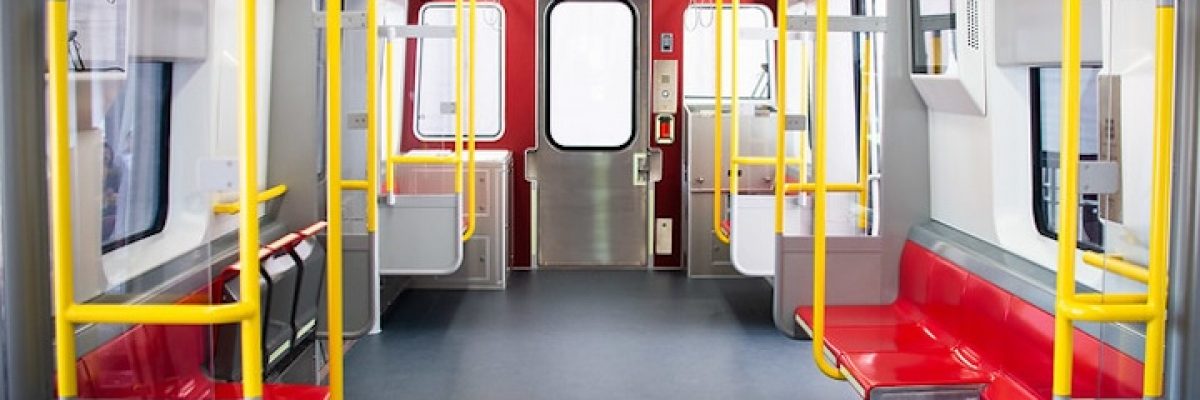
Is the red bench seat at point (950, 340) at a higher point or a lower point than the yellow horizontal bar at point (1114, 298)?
lower

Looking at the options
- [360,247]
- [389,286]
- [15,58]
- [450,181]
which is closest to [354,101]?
[360,247]

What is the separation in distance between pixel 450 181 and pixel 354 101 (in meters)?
A: 1.33

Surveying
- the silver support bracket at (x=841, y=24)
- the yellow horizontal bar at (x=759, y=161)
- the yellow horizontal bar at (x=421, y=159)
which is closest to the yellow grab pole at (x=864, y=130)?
the silver support bracket at (x=841, y=24)

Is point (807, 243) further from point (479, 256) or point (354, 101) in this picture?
point (479, 256)

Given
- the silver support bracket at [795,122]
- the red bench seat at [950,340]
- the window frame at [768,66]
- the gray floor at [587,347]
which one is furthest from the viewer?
the window frame at [768,66]

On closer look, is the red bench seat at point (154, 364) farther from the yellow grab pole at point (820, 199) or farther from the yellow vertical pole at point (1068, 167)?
the yellow grab pole at point (820, 199)

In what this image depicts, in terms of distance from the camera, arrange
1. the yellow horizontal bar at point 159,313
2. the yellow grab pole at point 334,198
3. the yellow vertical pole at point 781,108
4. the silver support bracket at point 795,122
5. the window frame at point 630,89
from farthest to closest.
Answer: the window frame at point 630,89, the silver support bracket at point 795,122, the yellow vertical pole at point 781,108, the yellow grab pole at point 334,198, the yellow horizontal bar at point 159,313

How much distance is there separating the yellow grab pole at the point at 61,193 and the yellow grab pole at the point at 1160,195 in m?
2.50

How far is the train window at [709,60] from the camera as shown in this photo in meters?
9.50

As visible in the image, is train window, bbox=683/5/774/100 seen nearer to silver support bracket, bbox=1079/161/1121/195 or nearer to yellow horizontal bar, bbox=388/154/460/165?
yellow horizontal bar, bbox=388/154/460/165

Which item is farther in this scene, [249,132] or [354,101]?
[354,101]

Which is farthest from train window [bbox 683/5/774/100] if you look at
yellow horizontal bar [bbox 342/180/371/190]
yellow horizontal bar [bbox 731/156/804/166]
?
yellow horizontal bar [bbox 342/180/371/190]

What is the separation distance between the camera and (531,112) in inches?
379

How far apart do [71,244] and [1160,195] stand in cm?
255
